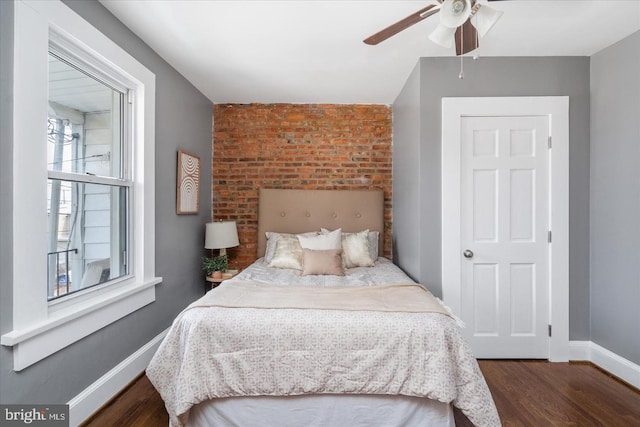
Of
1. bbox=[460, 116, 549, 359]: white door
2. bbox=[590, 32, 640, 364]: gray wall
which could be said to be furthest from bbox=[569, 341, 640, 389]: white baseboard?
bbox=[460, 116, 549, 359]: white door

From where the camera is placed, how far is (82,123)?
1937 millimetres

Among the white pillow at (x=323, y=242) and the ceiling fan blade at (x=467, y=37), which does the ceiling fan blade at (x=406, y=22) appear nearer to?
the ceiling fan blade at (x=467, y=37)

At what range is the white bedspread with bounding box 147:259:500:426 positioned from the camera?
5.14 feet

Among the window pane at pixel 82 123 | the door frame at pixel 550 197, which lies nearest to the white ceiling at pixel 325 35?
the door frame at pixel 550 197

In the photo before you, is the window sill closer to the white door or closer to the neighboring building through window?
the neighboring building through window

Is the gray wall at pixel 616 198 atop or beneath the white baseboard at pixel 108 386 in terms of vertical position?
atop

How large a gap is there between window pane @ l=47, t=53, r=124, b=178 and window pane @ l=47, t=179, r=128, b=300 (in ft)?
0.43

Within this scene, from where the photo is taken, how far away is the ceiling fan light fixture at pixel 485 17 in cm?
150

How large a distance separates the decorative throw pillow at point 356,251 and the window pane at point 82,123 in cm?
203

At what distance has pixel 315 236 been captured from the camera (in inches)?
123

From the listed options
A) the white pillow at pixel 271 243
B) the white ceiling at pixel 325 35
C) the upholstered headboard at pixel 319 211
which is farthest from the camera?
the upholstered headboard at pixel 319 211

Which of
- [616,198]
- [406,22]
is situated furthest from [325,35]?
[616,198]

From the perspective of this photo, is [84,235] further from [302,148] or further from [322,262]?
[302,148]

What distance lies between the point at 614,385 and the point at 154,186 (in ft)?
12.4
